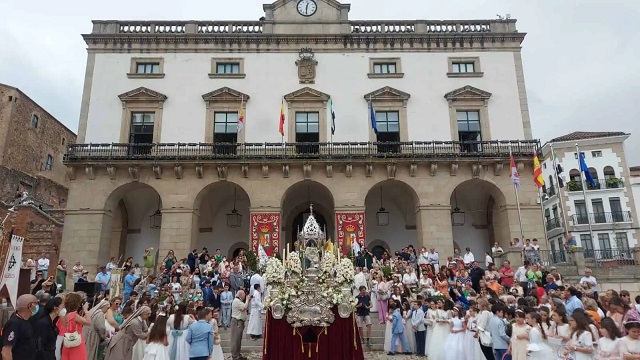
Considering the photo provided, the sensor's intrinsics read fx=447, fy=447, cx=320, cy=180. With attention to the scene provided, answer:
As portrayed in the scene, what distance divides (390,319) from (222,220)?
54.0 feet

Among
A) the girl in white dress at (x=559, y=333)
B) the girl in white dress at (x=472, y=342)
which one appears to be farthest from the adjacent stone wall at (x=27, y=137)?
the girl in white dress at (x=559, y=333)

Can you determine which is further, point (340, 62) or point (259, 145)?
point (340, 62)

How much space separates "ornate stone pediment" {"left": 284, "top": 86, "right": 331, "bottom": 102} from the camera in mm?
26078

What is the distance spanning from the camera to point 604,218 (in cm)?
4178

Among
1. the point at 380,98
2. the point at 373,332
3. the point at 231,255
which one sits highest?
the point at 380,98

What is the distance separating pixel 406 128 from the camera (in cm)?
2580

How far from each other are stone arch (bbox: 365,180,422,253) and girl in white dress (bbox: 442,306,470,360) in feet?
51.1

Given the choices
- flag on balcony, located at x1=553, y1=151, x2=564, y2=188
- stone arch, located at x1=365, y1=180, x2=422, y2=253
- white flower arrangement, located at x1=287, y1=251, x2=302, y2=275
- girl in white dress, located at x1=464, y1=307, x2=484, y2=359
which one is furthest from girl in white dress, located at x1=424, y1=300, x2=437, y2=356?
flag on balcony, located at x1=553, y1=151, x2=564, y2=188

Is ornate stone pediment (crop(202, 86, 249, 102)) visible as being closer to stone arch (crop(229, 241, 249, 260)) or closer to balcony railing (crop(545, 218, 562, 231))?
stone arch (crop(229, 241, 249, 260))

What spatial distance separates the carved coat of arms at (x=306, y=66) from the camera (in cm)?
2655

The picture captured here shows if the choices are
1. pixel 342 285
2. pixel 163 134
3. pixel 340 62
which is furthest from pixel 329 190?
pixel 342 285

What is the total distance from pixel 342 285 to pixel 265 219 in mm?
14359

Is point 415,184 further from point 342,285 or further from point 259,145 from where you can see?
point 342,285

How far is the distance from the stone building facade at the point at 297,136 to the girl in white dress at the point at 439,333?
12.1 metres
